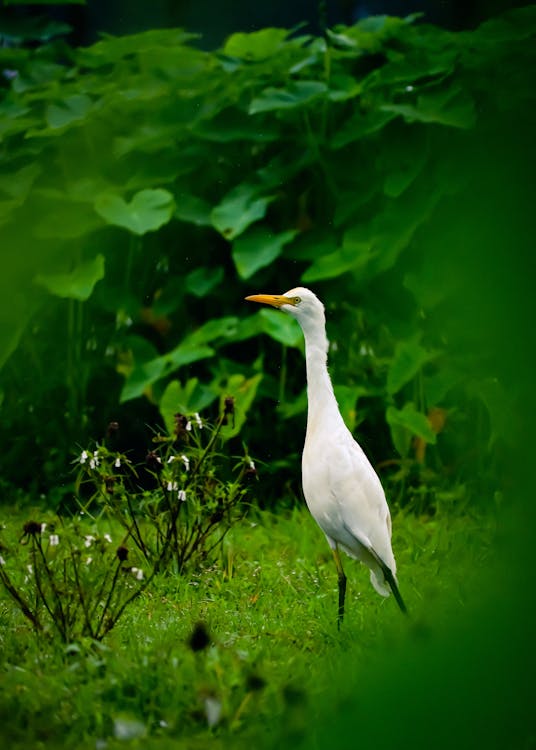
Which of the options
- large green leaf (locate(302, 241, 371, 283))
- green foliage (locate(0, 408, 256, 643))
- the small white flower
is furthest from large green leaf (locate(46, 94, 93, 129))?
the small white flower

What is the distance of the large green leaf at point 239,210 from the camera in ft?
11.4

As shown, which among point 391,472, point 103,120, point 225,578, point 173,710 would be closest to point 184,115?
point 103,120

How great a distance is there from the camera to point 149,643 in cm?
209

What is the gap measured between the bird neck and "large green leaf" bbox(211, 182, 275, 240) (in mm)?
1073

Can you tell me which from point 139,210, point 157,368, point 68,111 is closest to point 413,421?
point 157,368

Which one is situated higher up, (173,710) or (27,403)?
(173,710)

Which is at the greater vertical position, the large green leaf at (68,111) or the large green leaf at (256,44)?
the large green leaf at (256,44)

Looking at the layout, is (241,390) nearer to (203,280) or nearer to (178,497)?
(203,280)

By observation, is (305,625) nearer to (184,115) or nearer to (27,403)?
(27,403)

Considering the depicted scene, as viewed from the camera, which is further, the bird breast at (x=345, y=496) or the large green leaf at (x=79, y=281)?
the large green leaf at (x=79, y=281)

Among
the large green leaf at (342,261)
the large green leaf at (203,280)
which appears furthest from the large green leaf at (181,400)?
the large green leaf at (342,261)

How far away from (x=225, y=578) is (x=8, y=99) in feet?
6.95

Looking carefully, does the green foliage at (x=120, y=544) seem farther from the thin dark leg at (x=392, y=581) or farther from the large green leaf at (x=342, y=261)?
the large green leaf at (x=342, y=261)

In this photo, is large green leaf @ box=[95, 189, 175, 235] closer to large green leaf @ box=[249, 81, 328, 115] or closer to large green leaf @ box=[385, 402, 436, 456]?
large green leaf @ box=[249, 81, 328, 115]
